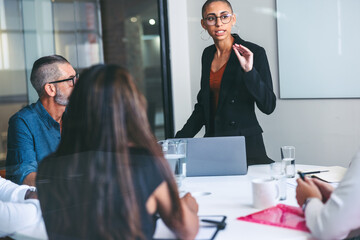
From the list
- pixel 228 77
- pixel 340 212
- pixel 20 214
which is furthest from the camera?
pixel 228 77

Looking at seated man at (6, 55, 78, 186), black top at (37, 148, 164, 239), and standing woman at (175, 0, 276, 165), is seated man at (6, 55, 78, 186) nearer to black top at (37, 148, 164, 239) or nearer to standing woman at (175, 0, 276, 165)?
standing woman at (175, 0, 276, 165)

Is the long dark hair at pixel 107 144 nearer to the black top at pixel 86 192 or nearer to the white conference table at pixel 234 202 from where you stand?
the black top at pixel 86 192

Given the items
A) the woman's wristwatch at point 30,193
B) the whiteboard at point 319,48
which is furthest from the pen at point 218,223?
the whiteboard at point 319,48

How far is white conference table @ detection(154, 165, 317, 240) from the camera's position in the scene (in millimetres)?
1251

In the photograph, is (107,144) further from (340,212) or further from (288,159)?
(288,159)

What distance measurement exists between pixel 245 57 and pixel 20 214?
1.63m

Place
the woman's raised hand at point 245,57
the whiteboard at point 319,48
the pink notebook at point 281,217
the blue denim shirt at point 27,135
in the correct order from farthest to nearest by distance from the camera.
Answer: the whiteboard at point 319,48 < the woman's raised hand at point 245,57 < the blue denim shirt at point 27,135 < the pink notebook at point 281,217

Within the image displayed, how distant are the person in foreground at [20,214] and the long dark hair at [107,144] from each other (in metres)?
0.30

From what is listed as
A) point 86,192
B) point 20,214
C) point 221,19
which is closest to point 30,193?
point 20,214

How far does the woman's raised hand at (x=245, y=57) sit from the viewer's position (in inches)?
101

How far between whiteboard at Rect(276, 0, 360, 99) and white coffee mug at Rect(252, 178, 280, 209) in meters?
1.89

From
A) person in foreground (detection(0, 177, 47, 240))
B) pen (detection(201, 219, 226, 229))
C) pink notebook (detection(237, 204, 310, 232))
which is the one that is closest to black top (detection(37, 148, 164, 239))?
person in foreground (detection(0, 177, 47, 240))

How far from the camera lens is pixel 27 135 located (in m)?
2.24

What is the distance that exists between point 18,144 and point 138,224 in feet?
4.54
